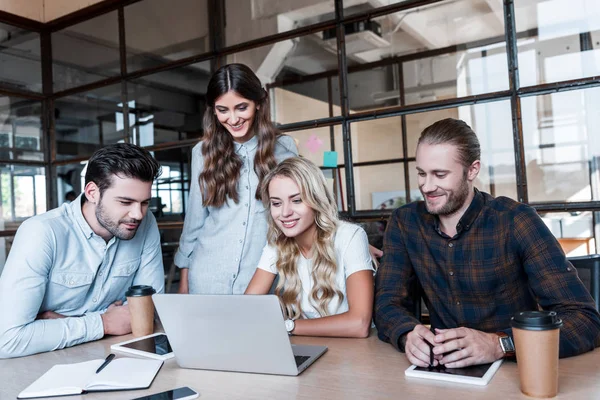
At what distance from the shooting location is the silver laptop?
101 centimetres

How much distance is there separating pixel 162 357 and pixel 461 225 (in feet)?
2.84

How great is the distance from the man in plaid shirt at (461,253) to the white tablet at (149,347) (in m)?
0.54

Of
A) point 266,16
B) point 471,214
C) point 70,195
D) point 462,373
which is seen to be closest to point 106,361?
point 462,373

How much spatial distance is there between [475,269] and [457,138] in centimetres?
37

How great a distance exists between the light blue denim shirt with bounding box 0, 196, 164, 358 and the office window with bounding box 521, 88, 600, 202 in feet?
4.97

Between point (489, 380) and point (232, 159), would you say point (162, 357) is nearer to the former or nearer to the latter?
point (489, 380)

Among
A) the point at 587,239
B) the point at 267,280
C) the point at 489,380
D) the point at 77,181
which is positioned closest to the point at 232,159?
the point at 267,280

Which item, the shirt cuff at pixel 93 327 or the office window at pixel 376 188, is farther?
the office window at pixel 376 188

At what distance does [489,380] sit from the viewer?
3.16ft

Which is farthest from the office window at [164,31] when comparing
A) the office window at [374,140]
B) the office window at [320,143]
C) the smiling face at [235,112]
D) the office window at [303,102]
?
the smiling face at [235,112]

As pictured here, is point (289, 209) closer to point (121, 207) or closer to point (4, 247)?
point (121, 207)

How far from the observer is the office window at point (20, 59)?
12.0ft

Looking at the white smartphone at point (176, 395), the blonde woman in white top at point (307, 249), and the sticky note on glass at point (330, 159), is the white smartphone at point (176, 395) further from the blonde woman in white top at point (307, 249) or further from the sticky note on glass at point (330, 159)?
the sticky note on glass at point (330, 159)

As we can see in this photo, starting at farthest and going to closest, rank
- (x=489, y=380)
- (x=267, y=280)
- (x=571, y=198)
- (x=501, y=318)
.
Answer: (x=571, y=198) < (x=267, y=280) < (x=501, y=318) < (x=489, y=380)
